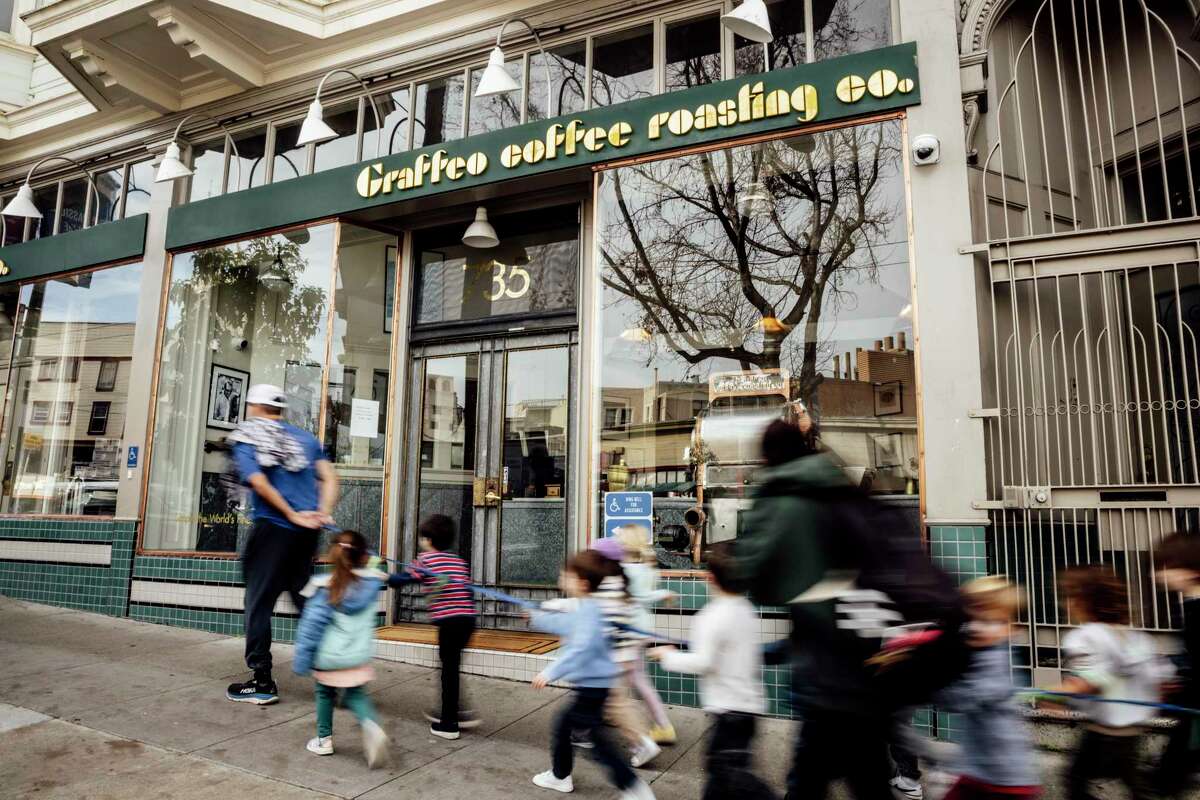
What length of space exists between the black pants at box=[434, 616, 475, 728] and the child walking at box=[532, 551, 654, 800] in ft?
2.31

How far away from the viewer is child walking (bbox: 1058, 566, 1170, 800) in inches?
119

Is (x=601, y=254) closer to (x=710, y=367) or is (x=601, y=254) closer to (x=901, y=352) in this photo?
(x=710, y=367)

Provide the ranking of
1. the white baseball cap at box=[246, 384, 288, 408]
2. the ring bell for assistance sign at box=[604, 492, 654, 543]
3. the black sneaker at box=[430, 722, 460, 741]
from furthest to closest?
1. the ring bell for assistance sign at box=[604, 492, 654, 543]
2. the white baseball cap at box=[246, 384, 288, 408]
3. the black sneaker at box=[430, 722, 460, 741]

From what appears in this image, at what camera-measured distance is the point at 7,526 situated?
8867 mm

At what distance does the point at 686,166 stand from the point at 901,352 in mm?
2203

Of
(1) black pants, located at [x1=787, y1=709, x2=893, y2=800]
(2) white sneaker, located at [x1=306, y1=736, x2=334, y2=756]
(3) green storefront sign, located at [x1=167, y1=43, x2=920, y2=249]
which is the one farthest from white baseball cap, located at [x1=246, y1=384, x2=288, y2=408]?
(1) black pants, located at [x1=787, y1=709, x2=893, y2=800]

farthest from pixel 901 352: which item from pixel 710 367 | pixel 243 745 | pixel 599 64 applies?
pixel 243 745

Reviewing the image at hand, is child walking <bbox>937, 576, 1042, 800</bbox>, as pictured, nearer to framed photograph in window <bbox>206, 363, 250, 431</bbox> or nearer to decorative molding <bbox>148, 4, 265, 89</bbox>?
framed photograph in window <bbox>206, 363, 250, 431</bbox>

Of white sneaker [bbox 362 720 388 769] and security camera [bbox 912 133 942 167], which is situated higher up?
security camera [bbox 912 133 942 167]

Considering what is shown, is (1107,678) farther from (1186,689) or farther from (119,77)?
(119,77)

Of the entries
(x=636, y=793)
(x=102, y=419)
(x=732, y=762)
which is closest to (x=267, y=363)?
(x=102, y=419)

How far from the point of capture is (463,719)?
4664 mm

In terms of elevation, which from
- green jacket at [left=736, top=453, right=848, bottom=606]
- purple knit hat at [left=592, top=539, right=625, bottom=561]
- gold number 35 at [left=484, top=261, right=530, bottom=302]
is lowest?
purple knit hat at [left=592, top=539, right=625, bottom=561]

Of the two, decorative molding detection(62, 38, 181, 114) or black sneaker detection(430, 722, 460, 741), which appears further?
decorative molding detection(62, 38, 181, 114)
